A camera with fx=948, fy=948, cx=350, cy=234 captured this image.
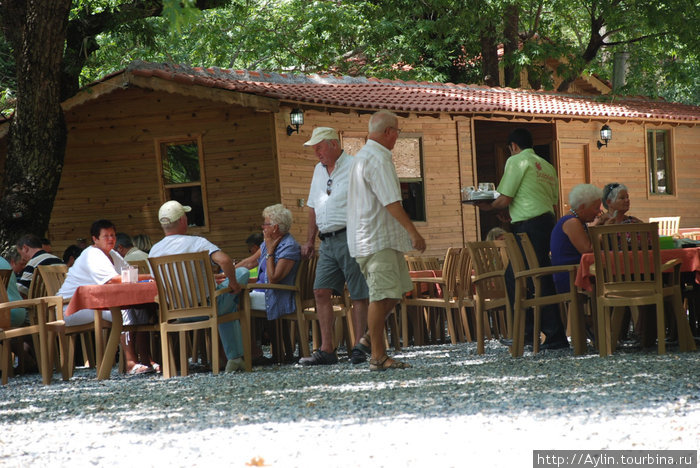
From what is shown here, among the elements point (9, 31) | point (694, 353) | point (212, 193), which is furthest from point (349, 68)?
point (694, 353)

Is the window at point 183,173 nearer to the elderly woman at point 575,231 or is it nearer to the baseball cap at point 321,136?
the baseball cap at point 321,136

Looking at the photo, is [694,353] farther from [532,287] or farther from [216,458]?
[216,458]

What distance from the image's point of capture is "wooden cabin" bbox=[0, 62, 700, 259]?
14609 mm

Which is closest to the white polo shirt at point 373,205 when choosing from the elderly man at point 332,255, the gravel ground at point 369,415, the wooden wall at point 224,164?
the elderly man at point 332,255

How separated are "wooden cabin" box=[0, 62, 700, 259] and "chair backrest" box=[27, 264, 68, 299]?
568 cm

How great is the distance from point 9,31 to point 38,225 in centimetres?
253

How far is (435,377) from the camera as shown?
6203 millimetres

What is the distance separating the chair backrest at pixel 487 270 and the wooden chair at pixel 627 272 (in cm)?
122

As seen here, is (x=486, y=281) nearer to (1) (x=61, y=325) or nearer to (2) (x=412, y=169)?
(1) (x=61, y=325)

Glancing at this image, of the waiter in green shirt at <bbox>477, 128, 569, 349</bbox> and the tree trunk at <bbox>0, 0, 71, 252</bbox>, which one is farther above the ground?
the tree trunk at <bbox>0, 0, 71, 252</bbox>

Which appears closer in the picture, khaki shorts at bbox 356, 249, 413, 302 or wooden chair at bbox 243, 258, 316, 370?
khaki shorts at bbox 356, 249, 413, 302

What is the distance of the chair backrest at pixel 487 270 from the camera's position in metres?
8.03

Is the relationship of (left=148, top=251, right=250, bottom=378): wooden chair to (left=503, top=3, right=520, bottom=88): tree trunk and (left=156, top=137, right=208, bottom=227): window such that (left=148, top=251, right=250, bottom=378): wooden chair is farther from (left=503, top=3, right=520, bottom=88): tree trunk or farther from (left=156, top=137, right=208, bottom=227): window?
(left=503, top=3, right=520, bottom=88): tree trunk

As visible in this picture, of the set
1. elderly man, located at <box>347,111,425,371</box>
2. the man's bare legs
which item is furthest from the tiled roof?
the man's bare legs
